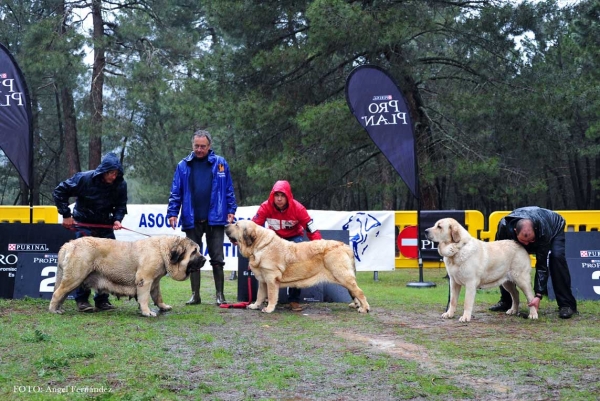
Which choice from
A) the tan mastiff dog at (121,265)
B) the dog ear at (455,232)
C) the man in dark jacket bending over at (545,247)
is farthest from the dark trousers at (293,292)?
the man in dark jacket bending over at (545,247)

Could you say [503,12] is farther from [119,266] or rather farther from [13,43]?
[13,43]

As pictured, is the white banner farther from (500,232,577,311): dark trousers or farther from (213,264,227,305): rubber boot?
(500,232,577,311): dark trousers

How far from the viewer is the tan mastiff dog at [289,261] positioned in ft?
24.3

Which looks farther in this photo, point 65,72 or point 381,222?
point 65,72

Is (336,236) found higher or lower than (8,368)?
higher

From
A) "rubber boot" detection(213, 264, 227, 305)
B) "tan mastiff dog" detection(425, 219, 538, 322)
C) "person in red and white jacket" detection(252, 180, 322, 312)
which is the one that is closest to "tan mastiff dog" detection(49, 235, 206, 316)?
"rubber boot" detection(213, 264, 227, 305)

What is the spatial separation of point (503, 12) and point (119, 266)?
15378 mm

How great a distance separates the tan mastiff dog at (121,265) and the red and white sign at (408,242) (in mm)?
→ 7054

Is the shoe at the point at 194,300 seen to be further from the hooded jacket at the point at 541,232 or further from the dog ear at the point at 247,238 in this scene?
the hooded jacket at the point at 541,232

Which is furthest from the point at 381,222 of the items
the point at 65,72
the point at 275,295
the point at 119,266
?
the point at 65,72

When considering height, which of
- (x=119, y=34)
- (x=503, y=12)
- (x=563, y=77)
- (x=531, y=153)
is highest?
(x=119, y=34)

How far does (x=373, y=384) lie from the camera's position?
4133mm

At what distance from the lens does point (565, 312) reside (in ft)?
23.5

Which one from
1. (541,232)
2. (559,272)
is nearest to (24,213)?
(541,232)
